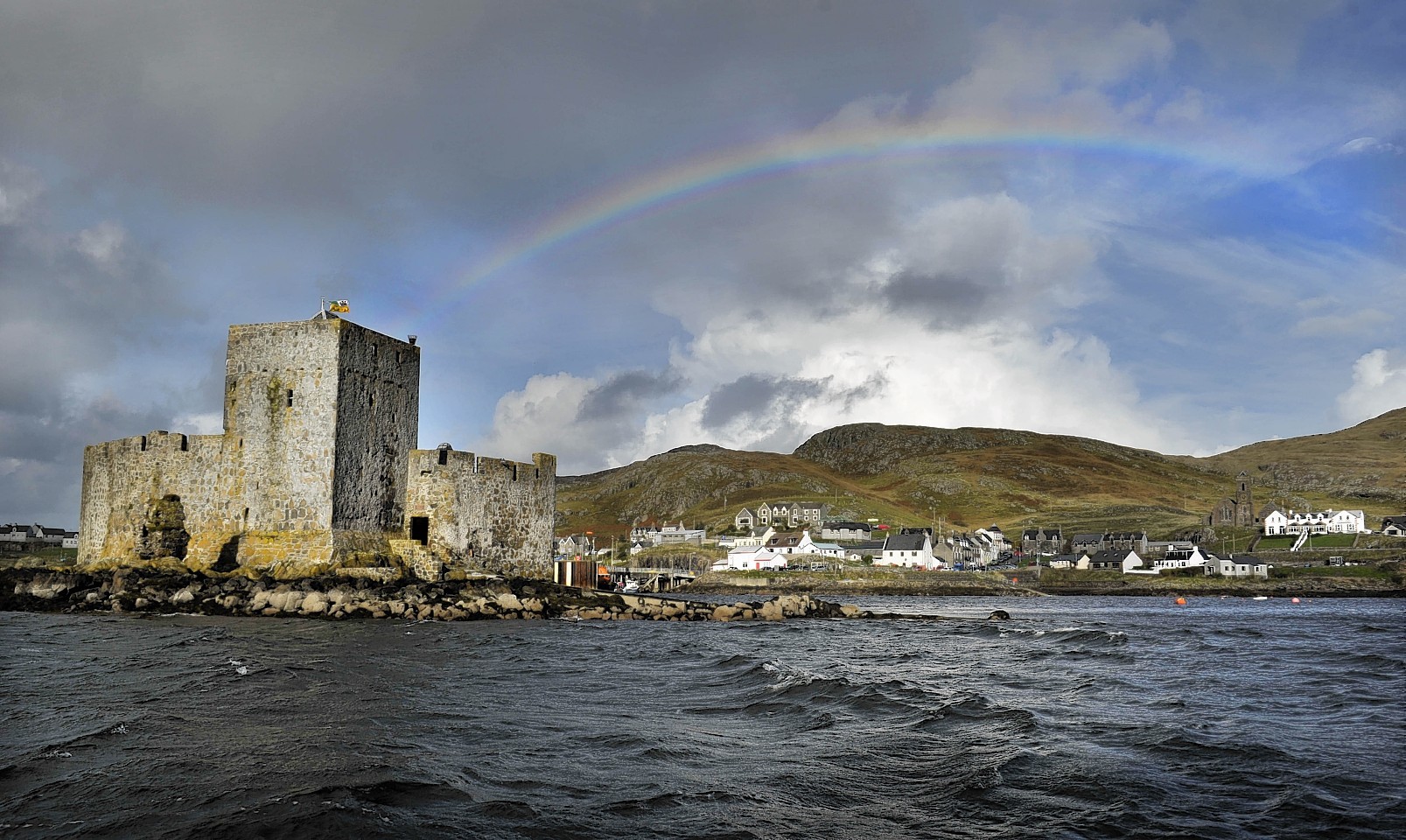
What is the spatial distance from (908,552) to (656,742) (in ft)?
295

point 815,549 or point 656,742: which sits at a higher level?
point 656,742

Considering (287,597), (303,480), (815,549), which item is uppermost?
(303,480)

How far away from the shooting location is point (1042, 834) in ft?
22.7

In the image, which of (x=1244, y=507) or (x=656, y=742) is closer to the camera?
(x=656, y=742)

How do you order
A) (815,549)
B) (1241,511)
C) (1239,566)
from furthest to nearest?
(1241,511) → (815,549) → (1239,566)

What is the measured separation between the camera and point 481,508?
30016mm

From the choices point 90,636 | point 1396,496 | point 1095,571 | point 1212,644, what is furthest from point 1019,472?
point 90,636

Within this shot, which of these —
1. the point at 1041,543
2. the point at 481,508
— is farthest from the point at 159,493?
the point at 1041,543

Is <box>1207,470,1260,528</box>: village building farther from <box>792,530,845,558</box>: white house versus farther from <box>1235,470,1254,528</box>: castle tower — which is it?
<box>792,530,845,558</box>: white house

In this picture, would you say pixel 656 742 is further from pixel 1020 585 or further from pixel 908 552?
pixel 908 552

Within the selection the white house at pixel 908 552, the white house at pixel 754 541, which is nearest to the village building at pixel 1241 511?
the white house at pixel 908 552

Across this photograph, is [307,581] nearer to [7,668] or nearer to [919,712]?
[7,668]

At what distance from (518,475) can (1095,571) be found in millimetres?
72677

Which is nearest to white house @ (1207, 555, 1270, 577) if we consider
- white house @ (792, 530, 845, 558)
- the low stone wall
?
white house @ (792, 530, 845, 558)
